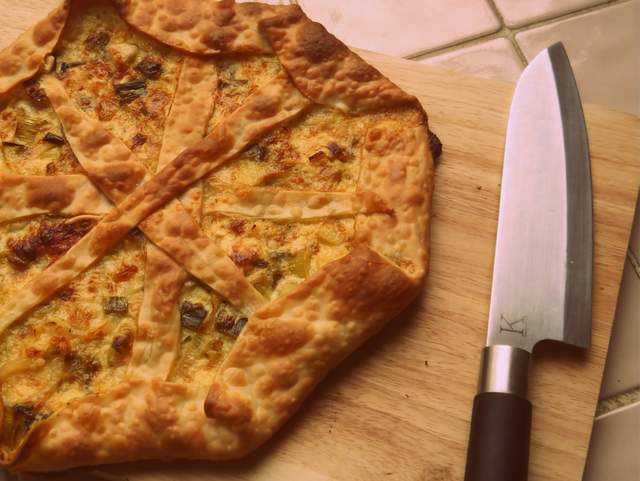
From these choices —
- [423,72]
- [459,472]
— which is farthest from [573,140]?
[459,472]

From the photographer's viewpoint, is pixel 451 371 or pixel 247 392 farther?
pixel 451 371

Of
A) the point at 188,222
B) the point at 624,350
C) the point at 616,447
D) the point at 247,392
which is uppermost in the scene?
the point at 188,222

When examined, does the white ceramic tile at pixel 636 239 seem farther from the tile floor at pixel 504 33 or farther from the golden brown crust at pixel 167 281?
the golden brown crust at pixel 167 281

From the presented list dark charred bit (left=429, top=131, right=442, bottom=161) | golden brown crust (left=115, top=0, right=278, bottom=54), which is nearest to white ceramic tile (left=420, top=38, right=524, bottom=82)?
dark charred bit (left=429, top=131, right=442, bottom=161)

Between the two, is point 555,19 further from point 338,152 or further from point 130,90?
point 130,90

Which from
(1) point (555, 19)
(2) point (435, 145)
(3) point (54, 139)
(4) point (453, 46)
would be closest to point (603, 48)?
(1) point (555, 19)

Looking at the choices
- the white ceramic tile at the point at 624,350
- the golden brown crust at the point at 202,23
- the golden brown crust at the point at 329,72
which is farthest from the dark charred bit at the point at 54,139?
the white ceramic tile at the point at 624,350

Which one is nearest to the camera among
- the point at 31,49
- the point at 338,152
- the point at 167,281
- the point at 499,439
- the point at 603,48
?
the point at 499,439
